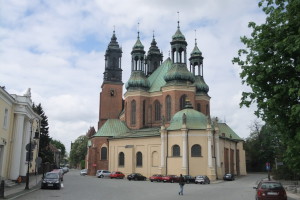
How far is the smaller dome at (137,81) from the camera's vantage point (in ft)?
214

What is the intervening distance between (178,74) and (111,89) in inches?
719

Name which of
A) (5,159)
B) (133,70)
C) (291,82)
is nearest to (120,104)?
(133,70)

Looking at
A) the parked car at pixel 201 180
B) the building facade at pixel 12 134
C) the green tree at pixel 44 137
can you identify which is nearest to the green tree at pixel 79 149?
the green tree at pixel 44 137

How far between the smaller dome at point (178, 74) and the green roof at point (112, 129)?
12.0 m

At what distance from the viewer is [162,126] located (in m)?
52.0

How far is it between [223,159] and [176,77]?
15.7 m

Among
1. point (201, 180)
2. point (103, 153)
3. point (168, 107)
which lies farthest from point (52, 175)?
point (103, 153)

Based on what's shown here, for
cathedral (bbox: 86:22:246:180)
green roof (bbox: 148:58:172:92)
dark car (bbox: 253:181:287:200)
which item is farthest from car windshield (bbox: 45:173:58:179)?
green roof (bbox: 148:58:172:92)

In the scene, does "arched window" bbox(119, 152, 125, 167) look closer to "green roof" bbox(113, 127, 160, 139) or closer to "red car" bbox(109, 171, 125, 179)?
"green roof" bbox(113, 127, 160, 139)

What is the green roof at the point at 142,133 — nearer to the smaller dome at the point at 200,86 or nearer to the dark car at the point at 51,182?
the smaller dome at the point at 200,86

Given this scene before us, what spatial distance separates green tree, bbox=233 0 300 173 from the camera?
14.0m

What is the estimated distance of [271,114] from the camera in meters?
15.2

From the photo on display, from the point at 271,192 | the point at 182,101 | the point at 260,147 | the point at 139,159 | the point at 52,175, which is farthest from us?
the point at 260,147

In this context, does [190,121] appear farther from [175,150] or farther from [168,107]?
[168,107]
